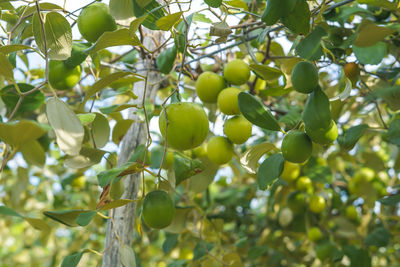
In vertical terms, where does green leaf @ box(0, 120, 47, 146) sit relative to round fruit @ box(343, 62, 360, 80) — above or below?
above

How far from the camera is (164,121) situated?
2.48 ft

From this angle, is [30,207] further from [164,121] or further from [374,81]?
[374,81]

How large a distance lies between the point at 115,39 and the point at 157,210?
1.13ft

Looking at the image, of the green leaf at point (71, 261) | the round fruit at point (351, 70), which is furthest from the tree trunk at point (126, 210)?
the round fruit at point (351, 70)

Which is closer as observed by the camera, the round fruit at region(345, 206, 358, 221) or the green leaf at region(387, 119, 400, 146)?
the green leaf at region(387, 119, 400, 146)

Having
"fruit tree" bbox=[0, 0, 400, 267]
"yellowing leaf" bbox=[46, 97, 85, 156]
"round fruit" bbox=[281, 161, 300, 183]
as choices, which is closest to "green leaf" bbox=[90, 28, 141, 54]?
"fruit tree" bbox=[0, 0, 400, 267]

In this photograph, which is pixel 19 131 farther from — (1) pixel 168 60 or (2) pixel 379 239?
(2) pixel 379 239

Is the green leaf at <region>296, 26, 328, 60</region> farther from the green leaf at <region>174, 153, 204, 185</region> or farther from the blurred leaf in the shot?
the green leaf at <region>174, 153, 204, 185</region>

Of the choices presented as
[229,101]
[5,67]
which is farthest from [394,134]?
[5,67]

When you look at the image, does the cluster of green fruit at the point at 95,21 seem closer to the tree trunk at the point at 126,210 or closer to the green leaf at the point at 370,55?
the tree trunk at the point at 126,210

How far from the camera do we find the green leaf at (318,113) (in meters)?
0.64

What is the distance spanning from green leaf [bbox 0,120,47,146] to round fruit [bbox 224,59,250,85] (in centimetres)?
48

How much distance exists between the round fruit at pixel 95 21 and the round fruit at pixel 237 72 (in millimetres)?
320

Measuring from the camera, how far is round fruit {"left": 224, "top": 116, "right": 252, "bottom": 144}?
35.5 inches
